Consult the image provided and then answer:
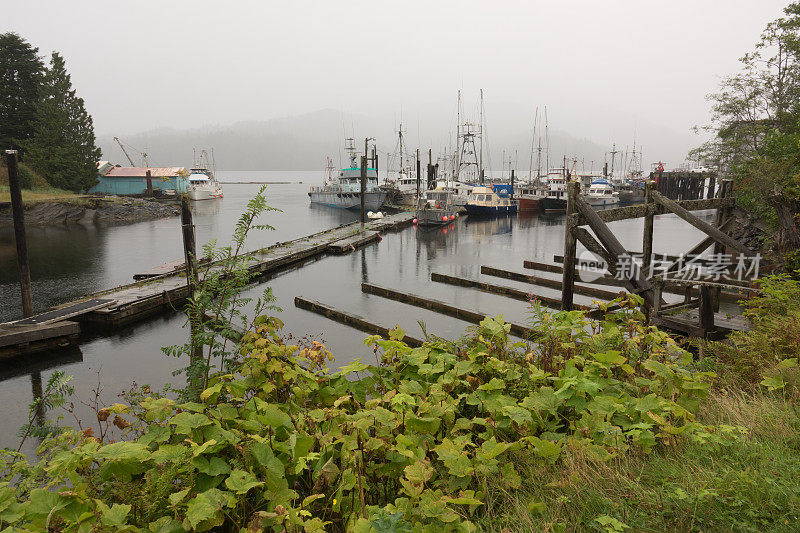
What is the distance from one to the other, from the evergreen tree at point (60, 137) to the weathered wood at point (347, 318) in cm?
5006

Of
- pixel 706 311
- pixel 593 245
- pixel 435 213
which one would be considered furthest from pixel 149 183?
pixel 706 311

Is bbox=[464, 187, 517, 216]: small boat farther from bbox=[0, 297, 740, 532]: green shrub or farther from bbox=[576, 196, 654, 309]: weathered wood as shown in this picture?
bbox=[0, 297, 740, 532]: green shrub

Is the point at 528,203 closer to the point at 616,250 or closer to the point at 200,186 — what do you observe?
the point at 616,250

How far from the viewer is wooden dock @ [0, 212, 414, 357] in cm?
1074

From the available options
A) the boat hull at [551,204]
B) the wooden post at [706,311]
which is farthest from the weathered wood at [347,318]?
the boat hull at [551,204]

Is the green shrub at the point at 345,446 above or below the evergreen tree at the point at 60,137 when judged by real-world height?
below

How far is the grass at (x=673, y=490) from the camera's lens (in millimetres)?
2430

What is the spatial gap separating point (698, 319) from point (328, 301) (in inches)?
434

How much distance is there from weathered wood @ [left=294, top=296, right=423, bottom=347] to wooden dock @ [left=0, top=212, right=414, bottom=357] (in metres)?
2.20

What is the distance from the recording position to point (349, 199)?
2210 inches

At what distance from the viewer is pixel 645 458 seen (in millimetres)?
3256

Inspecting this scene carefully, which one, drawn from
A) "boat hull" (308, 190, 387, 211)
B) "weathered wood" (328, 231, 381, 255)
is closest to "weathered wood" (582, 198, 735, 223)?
"weathered wood" (328, 231, 381, 255)

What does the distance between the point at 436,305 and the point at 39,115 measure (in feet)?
185

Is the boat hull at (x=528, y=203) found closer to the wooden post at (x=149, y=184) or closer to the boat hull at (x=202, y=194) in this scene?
the wooden post at (x=149, y=184)
